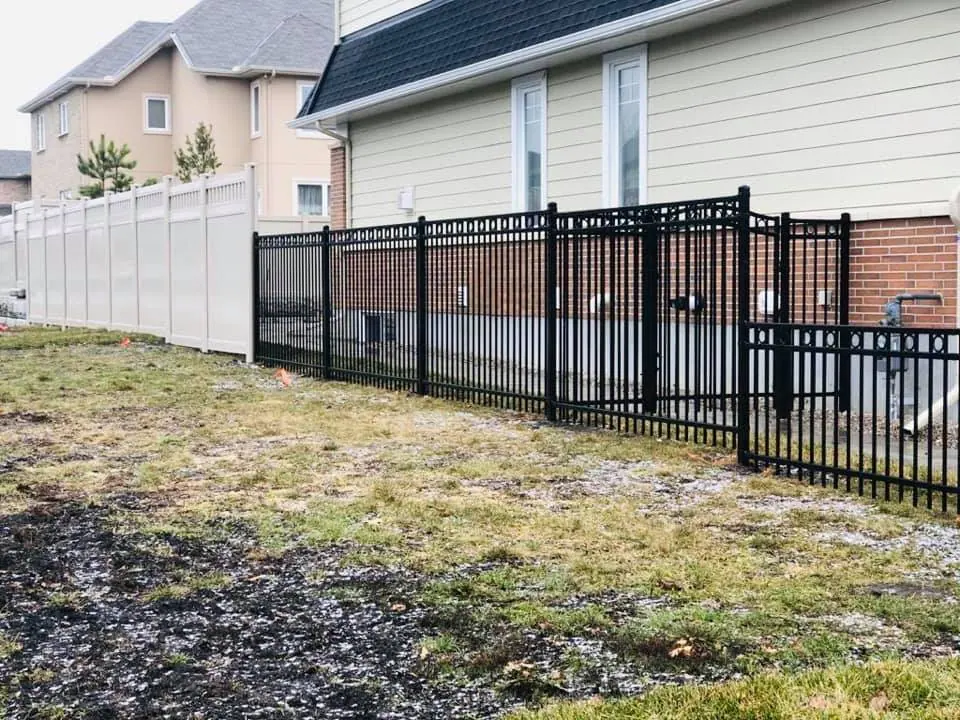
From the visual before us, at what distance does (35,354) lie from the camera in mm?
17453

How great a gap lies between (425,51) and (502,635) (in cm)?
1305

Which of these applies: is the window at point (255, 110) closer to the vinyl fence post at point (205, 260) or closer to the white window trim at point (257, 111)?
the white window trim at point (257, 111)

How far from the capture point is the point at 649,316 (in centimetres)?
960

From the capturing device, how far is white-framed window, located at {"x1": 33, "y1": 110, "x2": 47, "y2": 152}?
1750 inches

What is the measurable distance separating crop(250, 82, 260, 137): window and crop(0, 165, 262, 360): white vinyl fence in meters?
11.2

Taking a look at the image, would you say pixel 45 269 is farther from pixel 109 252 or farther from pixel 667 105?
pixel 667 105

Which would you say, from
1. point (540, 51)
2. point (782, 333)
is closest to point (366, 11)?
point (540, 51)

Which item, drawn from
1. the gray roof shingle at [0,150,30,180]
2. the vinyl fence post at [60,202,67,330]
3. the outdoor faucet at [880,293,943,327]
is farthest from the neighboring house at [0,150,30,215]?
the outdoor faucet at [880,293,943,327]

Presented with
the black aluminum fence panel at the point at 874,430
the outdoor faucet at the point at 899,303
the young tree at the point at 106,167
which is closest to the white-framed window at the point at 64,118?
the young tree at the point at 106,167

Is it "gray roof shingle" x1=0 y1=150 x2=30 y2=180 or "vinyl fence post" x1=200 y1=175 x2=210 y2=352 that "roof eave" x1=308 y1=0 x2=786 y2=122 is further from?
"gray roof shingle" x1=0 y1=150 x2=30 y2=180

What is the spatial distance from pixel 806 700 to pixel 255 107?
1384 inches

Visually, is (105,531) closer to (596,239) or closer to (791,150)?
(596,239)

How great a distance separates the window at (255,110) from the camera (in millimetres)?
36594

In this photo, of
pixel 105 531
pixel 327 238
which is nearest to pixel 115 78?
pixel 327 238
